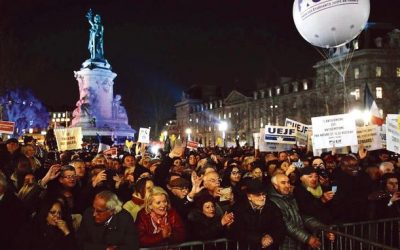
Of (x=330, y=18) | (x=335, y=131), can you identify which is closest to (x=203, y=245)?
(x=335, y=131)

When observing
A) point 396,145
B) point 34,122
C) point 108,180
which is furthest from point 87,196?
point 34,122

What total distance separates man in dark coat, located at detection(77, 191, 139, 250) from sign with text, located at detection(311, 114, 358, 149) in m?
7.88

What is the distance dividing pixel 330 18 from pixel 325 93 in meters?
66.7

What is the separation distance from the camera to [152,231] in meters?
5.72

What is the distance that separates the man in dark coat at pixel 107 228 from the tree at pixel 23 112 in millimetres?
67122

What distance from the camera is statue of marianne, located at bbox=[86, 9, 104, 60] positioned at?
42844 millimetres

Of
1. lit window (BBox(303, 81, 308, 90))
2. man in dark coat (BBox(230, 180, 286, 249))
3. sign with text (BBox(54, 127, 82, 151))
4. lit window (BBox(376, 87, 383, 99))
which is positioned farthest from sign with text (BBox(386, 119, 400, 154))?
lit window (BBox(303, 81, 308, 90))

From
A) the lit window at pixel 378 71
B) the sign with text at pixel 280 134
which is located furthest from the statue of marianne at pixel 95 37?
the lit window at pixel 378 71

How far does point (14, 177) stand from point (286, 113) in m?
83.4

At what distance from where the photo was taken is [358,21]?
43.3ft

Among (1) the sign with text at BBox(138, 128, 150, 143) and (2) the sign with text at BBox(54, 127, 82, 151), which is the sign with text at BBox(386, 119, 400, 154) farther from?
(1) the sign with text at BBox(138, 128, 150, 143)

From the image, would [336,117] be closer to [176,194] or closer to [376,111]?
[376,111]

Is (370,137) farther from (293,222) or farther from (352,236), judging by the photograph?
(352,236)

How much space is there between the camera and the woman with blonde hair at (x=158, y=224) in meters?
5.69
